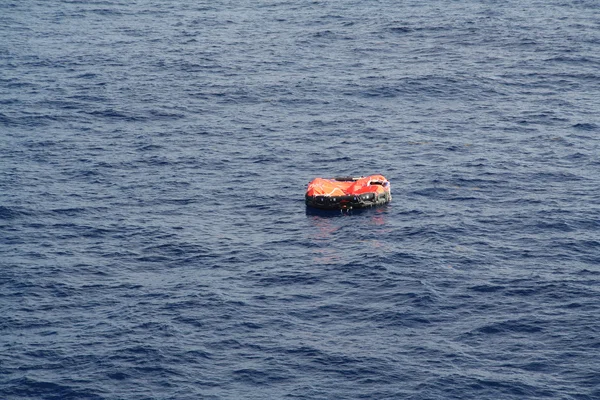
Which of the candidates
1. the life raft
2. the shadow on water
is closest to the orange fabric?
the life raft

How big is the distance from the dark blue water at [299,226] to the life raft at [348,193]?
2148mm

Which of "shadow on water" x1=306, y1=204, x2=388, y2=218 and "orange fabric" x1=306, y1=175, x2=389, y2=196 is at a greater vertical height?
"orange fabric" x1=306, y1=175, x2=389, y2=196

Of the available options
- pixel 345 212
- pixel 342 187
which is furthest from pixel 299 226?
pixel 342 187

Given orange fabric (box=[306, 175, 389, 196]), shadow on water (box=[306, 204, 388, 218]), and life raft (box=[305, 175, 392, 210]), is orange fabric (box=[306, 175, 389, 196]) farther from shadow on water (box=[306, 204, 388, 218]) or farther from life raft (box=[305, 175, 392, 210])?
shadow on water (box=[306, 204, 388, 218])

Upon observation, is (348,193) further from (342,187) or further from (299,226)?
(299,226)

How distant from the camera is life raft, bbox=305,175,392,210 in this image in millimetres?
132375

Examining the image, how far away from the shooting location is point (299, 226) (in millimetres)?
130250

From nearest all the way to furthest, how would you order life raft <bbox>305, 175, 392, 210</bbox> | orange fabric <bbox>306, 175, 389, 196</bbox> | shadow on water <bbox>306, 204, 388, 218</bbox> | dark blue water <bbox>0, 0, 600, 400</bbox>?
dark blue water <bbox>0, 0, 600, 400</bbox> < life raft <bbox>305, 175, 392, 210</bbox> < shadow on water <bbox>306, 204, 388, 218</bbox> < orange fabric <bbox>306, 175, 389, 196</bbox>

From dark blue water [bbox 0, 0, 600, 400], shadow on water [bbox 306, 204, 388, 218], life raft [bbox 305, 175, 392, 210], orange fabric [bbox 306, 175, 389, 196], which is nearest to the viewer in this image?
dark blue water [bbox 0, 0, 600, 400]

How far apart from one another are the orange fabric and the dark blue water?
3307mm

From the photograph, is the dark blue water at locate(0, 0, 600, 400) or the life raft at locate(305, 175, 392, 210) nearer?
the dark blue water at locate(0, 0, 600, 400)

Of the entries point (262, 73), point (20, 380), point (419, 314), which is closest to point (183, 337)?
point (20, 380)

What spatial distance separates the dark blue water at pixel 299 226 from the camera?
98.8 metres

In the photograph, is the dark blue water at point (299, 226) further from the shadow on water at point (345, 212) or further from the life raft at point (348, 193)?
the life raft at point (348, 193)
